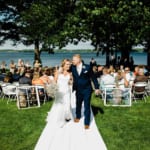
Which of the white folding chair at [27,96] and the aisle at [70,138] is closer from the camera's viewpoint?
the aisle at [70,138]

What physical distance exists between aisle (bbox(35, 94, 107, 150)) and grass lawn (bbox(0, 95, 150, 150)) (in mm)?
210

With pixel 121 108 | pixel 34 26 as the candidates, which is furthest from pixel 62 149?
pixel 34 26

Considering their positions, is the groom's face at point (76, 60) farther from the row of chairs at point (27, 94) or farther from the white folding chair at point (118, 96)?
the white folding chair at point (118, 96)

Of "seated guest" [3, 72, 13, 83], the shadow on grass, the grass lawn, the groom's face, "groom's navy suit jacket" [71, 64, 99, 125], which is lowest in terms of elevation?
the shadow on grass

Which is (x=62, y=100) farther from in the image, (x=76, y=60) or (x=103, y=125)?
(x=76, y=60)

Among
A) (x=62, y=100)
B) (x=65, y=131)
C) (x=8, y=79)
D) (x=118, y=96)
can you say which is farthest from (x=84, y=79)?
(x=8, y=79)

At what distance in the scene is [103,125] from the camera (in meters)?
12.6

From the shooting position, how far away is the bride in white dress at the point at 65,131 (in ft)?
32.4

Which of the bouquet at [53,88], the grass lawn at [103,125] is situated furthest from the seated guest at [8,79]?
the bouquet at [53,88]

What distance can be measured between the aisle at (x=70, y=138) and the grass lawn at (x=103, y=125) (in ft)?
0.69

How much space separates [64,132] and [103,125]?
5.73ft

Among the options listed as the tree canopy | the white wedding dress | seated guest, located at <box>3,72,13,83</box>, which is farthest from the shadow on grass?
the tree canopy

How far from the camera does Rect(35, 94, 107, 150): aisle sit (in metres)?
9.74

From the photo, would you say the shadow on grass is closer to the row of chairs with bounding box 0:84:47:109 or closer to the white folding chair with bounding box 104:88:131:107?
the white folding chair with bounding box 104:88:131:107
